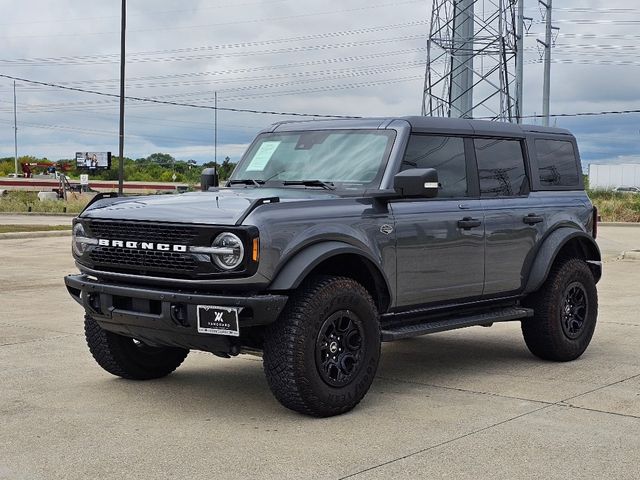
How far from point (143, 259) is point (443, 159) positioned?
2.51m

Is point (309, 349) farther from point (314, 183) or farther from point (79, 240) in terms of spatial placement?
point (79, 240)

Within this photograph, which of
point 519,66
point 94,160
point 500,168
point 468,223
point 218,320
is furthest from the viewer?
point 94,160

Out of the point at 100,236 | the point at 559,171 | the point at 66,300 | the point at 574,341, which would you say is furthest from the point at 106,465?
the point at 66,300

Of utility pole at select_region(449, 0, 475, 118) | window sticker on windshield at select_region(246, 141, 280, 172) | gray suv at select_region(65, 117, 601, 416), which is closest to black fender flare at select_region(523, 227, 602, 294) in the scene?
gray suv at select_region(65, 117, 601, 416)

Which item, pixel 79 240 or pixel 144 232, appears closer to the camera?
pixel 144 232

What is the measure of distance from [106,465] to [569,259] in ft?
15.3

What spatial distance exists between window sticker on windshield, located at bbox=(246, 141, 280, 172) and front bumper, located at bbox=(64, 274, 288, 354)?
1712 mm

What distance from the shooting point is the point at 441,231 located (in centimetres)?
714

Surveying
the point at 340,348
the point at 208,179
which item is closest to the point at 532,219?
the point at 340,348

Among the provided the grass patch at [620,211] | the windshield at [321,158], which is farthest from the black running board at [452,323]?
the grass patch at [620,211]

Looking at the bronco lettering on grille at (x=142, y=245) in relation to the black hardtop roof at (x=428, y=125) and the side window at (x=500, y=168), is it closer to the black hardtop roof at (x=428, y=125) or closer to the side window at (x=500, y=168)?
the black hardtop roof at (x=428, y=125)

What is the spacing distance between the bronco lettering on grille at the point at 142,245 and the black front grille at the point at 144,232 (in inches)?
0.9

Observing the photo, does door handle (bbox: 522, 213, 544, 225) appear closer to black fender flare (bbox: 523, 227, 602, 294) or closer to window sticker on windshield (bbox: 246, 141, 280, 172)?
black fender flare (bbox: 523, 227, 602, 294)

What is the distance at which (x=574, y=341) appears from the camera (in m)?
8.26
